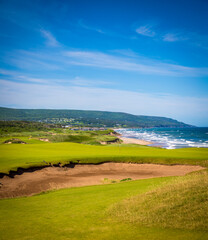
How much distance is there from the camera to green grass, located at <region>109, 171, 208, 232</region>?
7711mm

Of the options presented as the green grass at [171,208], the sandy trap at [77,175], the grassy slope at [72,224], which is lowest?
the sandy trap at [77,175]

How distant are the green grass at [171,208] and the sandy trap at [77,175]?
1333cm

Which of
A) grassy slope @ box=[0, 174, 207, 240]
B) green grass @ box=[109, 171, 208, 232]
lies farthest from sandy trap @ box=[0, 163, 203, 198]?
green grass @ box=[109, 171, 208, 232]

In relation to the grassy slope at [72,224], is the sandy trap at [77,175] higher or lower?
lower

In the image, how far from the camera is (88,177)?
25906 mm

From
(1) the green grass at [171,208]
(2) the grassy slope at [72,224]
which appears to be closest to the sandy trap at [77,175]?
(2) the grassy slope at [72,224]

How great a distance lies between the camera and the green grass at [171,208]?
771 cm

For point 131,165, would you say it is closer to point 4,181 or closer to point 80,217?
point 4,181

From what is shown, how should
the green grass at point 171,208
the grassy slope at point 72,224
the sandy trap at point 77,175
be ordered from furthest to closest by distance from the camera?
the sandy trap at point 77,175, the green grass at point 171,208, the grassy slope at point 72,224

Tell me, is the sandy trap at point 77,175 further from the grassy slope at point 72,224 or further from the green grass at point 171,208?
the green grass at point 171,208

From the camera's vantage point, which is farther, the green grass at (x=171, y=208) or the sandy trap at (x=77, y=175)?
the sandy trap at (x=77, y=175)

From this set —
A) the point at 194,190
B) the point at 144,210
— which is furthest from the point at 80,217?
the point at 194,190

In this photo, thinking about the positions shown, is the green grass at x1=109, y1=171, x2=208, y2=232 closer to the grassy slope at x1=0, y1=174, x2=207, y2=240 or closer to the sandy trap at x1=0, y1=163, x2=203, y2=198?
the grassy slope at x1=0, y1=174, x2=207, y2=240

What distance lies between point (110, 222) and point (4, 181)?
17.6 m
